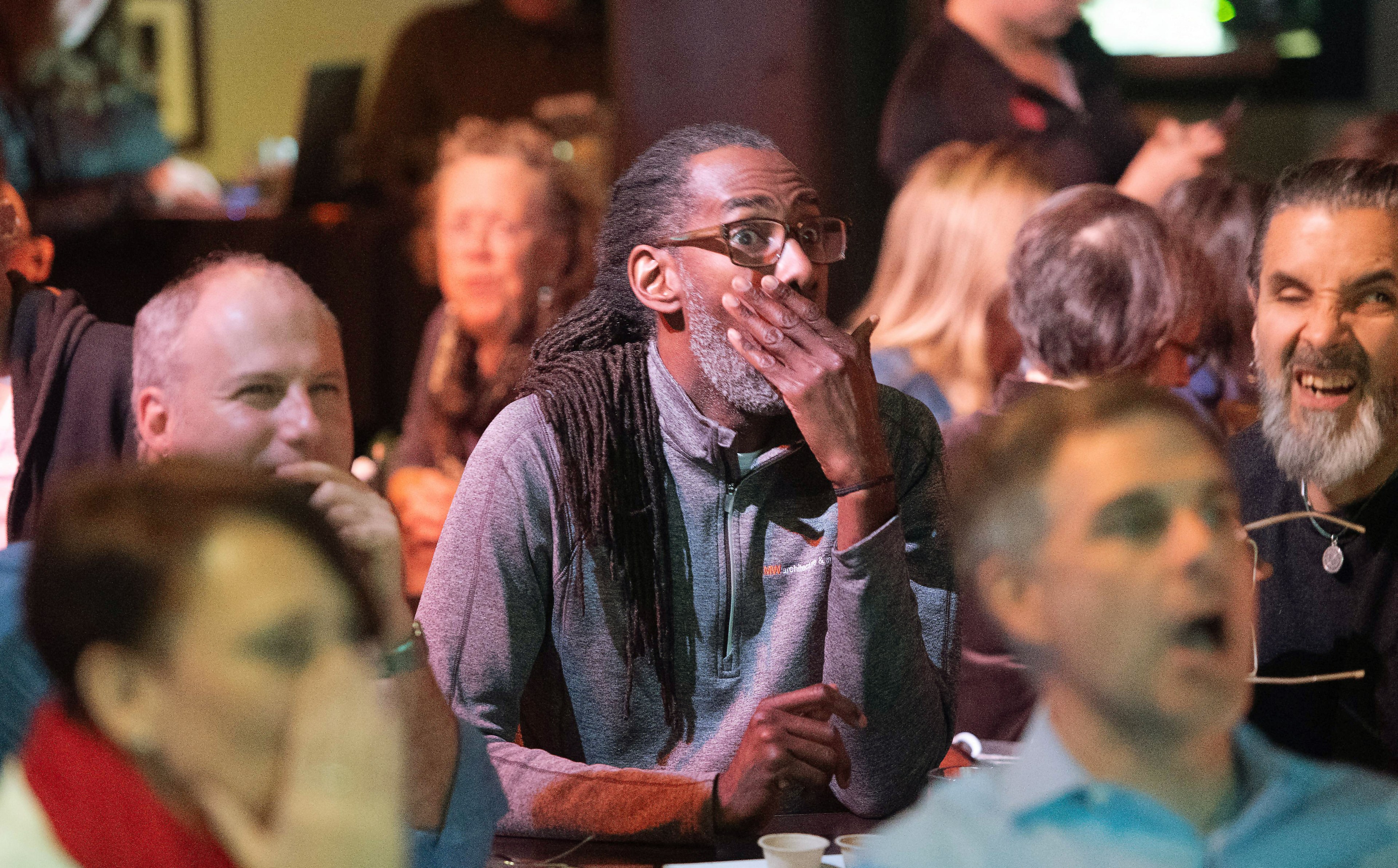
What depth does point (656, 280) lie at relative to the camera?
233 cm

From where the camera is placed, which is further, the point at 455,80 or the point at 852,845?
the point at 455,80

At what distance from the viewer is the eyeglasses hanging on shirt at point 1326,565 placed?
224cm

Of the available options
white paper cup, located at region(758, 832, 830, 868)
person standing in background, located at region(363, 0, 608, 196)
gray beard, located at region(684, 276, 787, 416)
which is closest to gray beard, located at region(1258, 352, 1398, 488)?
gray beard, located at region(684, 276, 787, 416)

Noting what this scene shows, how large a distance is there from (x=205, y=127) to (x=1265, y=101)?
5.84 m

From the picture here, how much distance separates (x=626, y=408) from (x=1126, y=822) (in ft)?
4.13

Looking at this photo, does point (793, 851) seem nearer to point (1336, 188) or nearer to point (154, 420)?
point (154, 420)

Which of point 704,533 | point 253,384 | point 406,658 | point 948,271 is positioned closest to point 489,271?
point 948,271

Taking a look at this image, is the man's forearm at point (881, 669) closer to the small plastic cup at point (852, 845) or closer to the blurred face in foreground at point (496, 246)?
the small plastic cup at point (852, 845)

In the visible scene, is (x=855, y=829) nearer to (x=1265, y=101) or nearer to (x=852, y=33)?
(x=852, y=33)

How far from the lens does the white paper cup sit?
1691 millimetres

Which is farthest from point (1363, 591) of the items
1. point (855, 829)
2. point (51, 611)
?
point (51, 611)

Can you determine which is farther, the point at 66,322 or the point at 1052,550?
the point at 66,322

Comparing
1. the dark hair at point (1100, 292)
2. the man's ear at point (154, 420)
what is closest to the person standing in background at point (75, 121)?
the man's ear at point (154, 420)

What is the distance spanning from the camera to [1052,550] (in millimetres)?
1158
